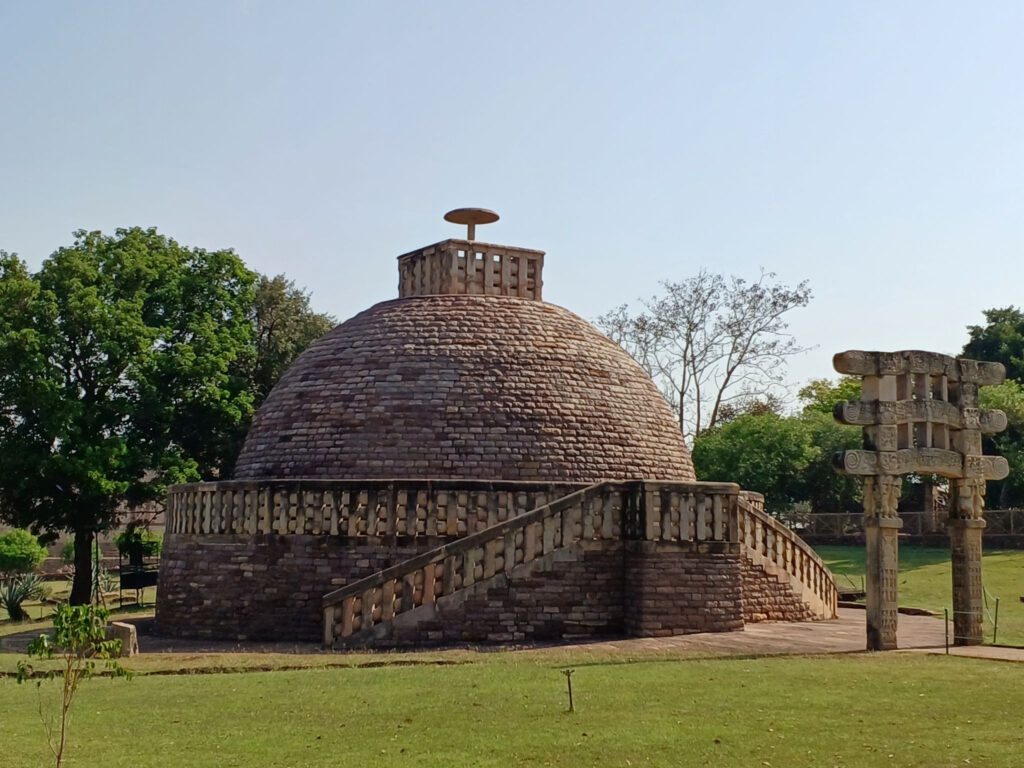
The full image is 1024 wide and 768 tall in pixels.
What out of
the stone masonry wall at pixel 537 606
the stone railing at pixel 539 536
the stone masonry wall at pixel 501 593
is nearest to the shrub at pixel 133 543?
the stone masonry wall at pixel 501 593

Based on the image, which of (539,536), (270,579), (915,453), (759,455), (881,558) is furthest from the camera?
(759,455)

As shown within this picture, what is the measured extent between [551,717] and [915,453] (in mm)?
7254

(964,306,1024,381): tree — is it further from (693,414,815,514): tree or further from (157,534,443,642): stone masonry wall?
(157,534,443,642): stone masonry wall

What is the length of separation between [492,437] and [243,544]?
4211 millimetres

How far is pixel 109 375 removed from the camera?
83.5ft

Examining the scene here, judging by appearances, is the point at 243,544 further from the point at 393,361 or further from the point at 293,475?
the point at 393,361

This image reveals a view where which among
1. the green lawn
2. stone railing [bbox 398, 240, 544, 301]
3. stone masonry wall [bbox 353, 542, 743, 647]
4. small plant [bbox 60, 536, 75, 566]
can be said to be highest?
stone railing [bbox 398, 240, 544, 301]

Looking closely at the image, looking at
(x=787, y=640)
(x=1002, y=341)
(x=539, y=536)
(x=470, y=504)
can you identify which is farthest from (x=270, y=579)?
(x=1002, y=341)

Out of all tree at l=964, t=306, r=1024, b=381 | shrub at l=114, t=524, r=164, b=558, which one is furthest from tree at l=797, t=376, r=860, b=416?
shrub at l=114, t=524, r=164, b=558

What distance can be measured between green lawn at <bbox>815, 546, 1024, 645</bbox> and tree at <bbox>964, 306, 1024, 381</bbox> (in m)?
15.6

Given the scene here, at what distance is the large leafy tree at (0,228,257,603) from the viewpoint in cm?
2431

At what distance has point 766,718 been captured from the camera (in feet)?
31.1

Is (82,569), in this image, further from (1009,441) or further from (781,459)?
(1009,441)

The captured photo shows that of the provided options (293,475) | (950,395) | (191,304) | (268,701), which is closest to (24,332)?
(191,304)
